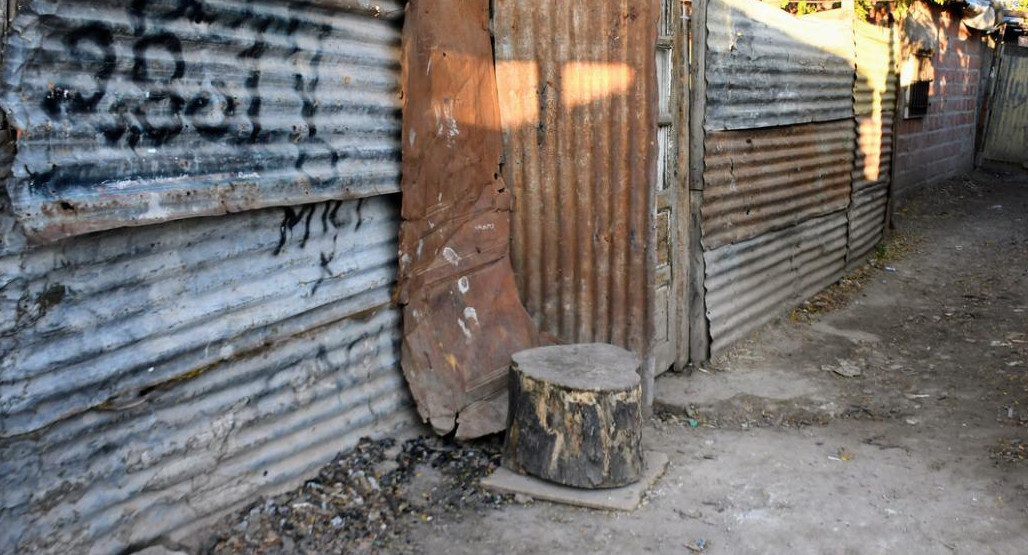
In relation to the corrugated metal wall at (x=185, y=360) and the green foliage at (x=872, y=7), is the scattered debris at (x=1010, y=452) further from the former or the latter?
the green foliage at (x=872, y=7)

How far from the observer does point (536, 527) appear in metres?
3.62

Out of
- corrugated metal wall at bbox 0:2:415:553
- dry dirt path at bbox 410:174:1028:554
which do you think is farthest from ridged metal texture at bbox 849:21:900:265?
corrugated metal wall at bbox 0:2:415:553

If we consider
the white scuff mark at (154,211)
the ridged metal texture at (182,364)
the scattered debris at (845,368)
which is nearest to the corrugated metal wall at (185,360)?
the ridged metal texture at (182,364)

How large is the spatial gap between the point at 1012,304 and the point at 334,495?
260 inches

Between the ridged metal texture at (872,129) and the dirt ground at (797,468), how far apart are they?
5.96ft

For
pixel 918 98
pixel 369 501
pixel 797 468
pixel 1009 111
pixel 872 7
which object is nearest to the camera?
pixel 369 501

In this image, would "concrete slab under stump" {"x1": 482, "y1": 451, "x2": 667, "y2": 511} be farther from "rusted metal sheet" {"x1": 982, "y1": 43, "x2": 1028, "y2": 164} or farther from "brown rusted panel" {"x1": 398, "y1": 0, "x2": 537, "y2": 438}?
"rusted metal sheet" {"x1": 982, "y1": 43, "x2": 1028, "y2": 164}

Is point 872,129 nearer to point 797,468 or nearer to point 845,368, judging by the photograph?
point 845,368

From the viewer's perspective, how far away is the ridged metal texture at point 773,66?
5.87 m

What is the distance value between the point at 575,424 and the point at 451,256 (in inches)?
39.7

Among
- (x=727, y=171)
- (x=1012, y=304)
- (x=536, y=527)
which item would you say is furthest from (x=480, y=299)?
(x=1012, y=304)

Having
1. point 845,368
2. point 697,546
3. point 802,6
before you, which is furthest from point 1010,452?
point 802,6

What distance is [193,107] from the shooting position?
2.97 metres

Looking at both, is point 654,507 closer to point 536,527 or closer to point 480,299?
point 536,527
